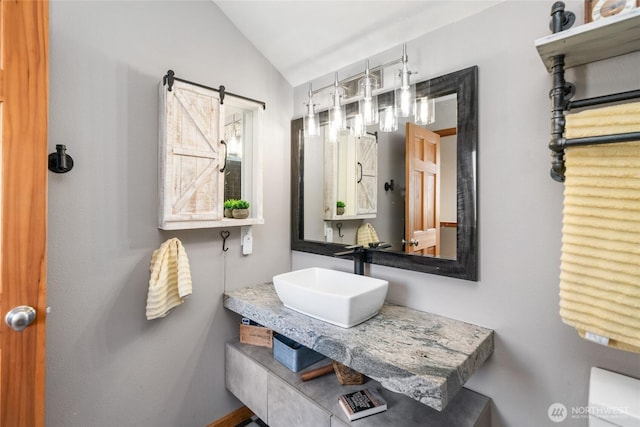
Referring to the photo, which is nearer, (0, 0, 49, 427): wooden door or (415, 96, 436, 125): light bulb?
(0, 0, 49, 427): wooden door

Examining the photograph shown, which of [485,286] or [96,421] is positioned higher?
[485,286]

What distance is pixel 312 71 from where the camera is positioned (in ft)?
6.25

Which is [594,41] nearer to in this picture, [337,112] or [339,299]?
[337,112]

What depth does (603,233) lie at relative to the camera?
860 mm

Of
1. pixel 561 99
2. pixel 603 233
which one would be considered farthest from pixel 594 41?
pixel 603 233

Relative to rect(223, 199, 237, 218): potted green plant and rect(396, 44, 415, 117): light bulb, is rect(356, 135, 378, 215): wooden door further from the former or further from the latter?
rect(223, 199, 237, 218): potted green plant

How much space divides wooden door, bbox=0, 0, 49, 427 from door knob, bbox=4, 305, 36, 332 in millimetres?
13

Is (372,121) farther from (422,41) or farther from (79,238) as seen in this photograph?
(79,238)

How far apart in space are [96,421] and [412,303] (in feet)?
5.04

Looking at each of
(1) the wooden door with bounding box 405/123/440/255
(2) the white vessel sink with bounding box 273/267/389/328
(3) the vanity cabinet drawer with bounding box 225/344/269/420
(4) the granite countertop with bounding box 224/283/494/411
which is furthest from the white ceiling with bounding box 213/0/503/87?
(3) the vanity cabinet drawer with bounding box 225/344/269/420

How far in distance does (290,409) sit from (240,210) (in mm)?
1022

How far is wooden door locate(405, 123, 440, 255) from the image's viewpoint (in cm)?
142

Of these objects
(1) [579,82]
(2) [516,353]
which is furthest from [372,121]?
(2) [516,353]

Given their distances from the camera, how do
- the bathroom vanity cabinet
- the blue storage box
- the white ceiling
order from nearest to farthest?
the bathroom vanity cabinet
the white ceiling
the blue storage box
